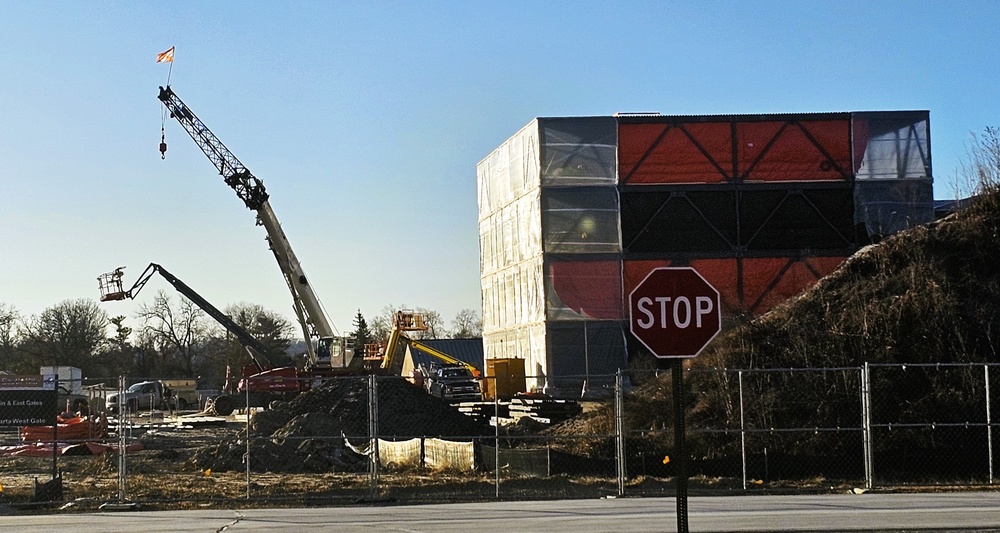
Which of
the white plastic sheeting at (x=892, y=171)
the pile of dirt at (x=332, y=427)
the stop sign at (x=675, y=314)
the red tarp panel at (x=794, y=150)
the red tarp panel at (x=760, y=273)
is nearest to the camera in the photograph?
the stop sign at (x=675, y=314)

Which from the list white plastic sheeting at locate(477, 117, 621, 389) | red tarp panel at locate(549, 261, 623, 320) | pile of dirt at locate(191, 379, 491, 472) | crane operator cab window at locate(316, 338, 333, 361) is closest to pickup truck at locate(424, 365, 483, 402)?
pile of dirt at locate(191, 379, 491, 472)

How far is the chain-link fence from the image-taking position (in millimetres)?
19047

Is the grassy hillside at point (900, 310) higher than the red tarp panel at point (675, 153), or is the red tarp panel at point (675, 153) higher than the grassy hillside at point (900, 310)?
the red tarp panel at point (675, 153)

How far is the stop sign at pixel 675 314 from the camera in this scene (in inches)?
383

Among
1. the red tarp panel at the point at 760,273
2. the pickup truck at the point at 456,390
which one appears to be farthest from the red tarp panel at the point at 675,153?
the pickup truck at the point at 456,390

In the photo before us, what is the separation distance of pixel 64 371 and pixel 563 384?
147 feet

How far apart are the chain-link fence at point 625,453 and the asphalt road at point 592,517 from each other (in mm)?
1252

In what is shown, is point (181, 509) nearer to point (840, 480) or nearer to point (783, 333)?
point (840, 480)

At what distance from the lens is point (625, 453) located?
21969mm

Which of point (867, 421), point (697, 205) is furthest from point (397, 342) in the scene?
point (867, 421)

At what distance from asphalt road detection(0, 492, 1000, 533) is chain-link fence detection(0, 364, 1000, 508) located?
1252 millimetres

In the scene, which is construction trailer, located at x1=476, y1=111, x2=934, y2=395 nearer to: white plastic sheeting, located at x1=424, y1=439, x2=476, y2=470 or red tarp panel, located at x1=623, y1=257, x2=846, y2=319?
red tarp panel, located at x1=623, y1=257, x2=846, y2=319

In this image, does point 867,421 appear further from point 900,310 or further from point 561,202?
point 561,202

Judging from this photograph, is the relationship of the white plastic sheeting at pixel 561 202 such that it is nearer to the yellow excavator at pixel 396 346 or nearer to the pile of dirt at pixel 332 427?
the yellow excavator at pixel 396 346
